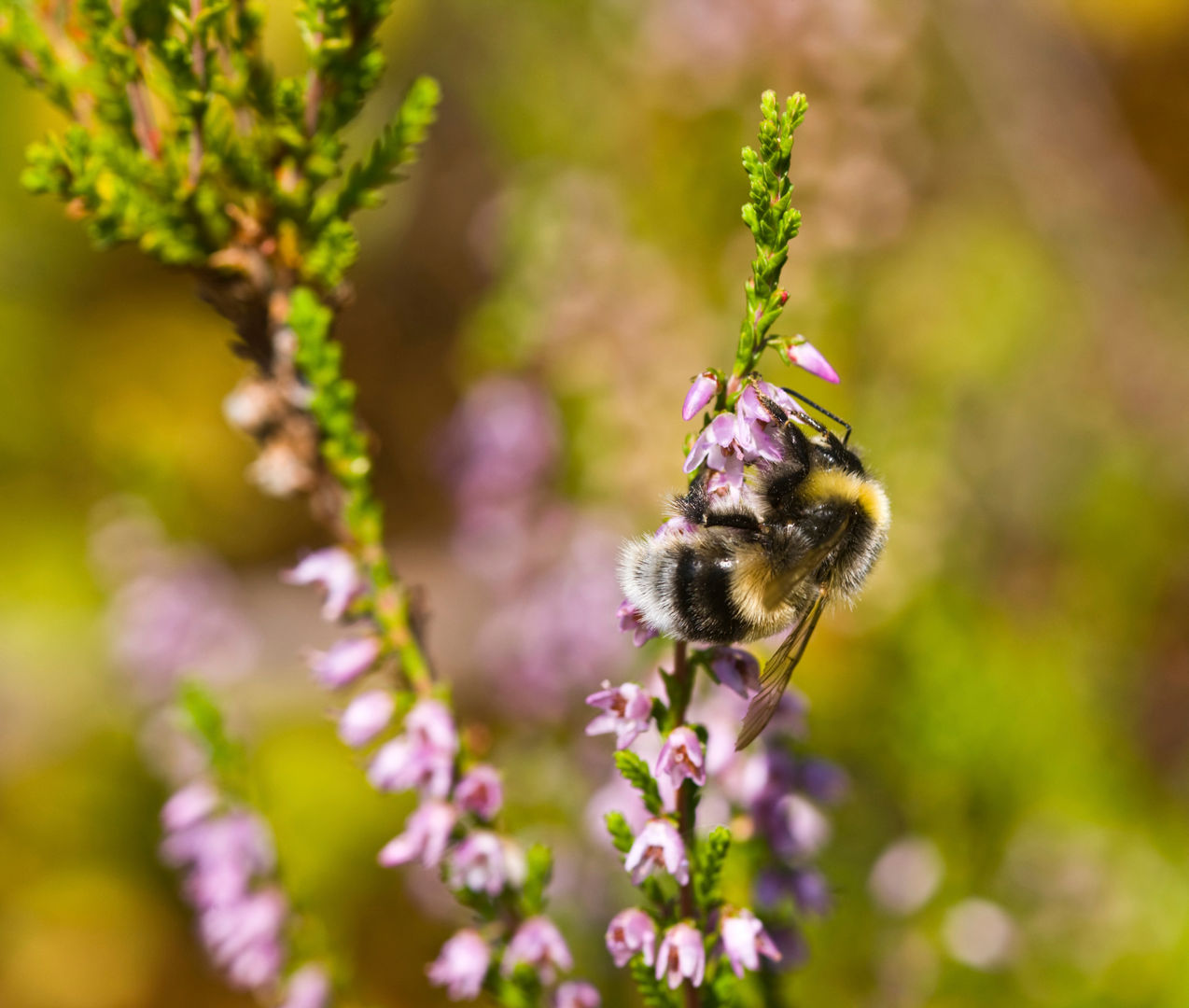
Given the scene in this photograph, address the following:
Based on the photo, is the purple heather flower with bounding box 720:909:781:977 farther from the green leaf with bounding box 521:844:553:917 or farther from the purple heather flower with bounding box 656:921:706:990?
the green leaf with bounding box 521:844:553:917

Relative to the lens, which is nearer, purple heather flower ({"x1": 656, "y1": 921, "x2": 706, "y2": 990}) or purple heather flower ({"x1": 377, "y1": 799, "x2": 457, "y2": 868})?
purple heather flower ({"x1": 656, "y1": 921, "x2": 706, "y2": 990})

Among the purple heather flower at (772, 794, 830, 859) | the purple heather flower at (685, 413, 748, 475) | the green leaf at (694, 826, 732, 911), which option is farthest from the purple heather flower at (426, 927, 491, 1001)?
the purple heather flower at (685, 413, 748, 475)

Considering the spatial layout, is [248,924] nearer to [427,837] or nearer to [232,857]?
[232,857]

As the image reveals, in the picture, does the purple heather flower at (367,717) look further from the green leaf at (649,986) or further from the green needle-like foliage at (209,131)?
the green needle-like foliage at (209,131)

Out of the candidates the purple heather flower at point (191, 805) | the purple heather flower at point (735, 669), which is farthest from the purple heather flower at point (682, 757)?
the purple heather flower at point (191, 805)

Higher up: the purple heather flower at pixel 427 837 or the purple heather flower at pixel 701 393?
the purple heather flower at pixel 701 393

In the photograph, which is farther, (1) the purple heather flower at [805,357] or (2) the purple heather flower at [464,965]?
(2) the purple heather flower at [464,965]

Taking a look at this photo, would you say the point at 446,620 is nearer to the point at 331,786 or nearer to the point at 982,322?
the point at 331,786
